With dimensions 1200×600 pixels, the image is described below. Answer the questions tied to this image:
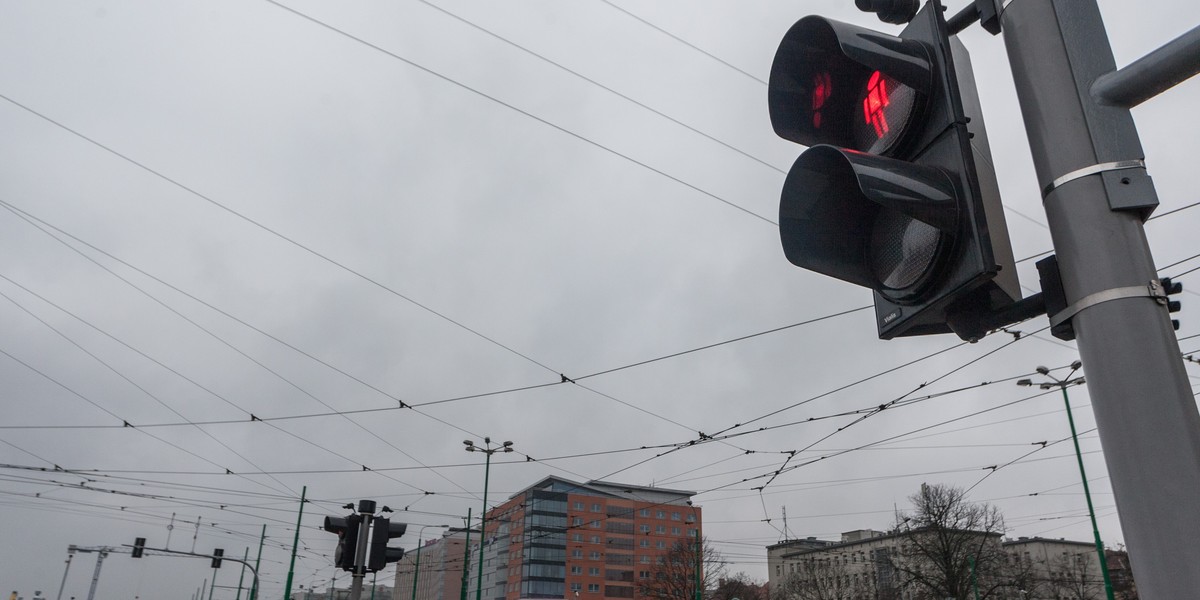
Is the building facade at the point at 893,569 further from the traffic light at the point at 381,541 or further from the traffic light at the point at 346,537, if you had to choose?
the traffic light at the point at 346,537

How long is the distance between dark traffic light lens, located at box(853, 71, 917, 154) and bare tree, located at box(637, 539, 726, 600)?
59.9m

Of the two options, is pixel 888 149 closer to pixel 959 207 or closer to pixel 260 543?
pixel 959 207

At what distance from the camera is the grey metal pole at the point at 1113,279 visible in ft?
4.57

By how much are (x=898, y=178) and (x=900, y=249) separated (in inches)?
11.4

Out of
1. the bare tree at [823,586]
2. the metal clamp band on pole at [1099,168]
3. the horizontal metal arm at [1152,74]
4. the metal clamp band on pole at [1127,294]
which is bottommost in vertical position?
the metal clamp band on pole at [1127,294]

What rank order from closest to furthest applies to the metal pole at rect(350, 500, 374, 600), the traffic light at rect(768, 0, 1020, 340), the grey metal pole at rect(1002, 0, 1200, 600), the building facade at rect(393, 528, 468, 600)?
1. the grey metal pole at rect(1002, 0, 1200, 600)
2. the traffic light at rect(768, 0, 1020, 340)
3. the metal pole at rect(350, 500, 374, 600)
4. the building facade at rect(393, 528, 468, 600)

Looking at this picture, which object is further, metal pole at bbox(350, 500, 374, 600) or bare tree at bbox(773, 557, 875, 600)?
bare tree at bbox(773, 557, 875, 600)

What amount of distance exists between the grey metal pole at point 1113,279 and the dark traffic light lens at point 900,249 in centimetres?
27

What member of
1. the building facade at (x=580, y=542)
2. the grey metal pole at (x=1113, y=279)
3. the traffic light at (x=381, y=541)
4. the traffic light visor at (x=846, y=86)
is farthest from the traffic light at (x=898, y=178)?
the building facade at (x=580, y=542)

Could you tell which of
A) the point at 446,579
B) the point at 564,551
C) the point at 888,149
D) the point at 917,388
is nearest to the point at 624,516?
the point at 564,551

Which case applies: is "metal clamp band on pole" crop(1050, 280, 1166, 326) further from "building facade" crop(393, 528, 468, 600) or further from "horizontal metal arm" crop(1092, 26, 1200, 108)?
"building facade" crop(393, 528, 468, 600)

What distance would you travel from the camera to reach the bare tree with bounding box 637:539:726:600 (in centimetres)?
6019

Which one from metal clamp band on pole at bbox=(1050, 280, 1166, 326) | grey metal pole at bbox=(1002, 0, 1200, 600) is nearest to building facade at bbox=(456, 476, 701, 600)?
grey metal pole at bbox=(1002, 0, 1200, 600)

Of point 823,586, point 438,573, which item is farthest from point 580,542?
point 823,586
